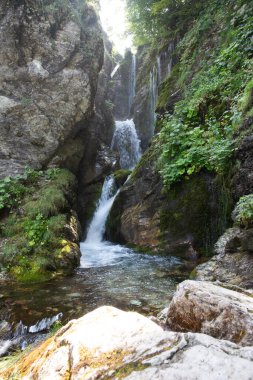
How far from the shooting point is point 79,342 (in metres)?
2.01

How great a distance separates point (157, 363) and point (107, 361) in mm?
367

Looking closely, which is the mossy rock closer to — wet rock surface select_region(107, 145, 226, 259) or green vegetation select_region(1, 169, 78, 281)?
green vegetation select_region(1, 169, 78, 281)

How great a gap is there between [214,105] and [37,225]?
242 inches

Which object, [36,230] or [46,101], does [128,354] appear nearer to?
[36,230]

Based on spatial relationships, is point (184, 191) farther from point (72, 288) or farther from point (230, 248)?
point (72, 288)

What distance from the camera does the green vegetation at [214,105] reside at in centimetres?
684

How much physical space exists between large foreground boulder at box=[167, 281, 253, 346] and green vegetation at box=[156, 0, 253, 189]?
4.40m

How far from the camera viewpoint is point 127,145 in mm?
18234

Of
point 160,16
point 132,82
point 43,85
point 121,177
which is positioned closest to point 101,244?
point 121,177

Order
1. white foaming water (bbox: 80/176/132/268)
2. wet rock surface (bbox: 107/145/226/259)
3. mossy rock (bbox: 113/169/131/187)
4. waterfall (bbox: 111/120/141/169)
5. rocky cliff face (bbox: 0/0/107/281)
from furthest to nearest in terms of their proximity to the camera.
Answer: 1. waterfall (bbox: 111/120/141/169)
2. mossy rock (bbox: 113/169/131/187)
3. rocky cliff face (bbox: 0/0/107/281)
4. white foaming water (bbox: 80/176/132/268)
5. wet rock surface (bbox: 107/145/226/259)

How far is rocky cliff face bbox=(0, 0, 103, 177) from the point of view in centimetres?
1141

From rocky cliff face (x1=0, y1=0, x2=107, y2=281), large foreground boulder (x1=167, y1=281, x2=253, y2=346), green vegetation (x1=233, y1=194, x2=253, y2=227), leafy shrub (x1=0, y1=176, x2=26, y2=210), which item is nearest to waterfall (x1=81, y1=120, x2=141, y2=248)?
rocky cliff face (x1=0, y1=0, x2=107, y2=281)

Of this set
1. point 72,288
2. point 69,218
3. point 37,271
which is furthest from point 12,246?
point 72,288

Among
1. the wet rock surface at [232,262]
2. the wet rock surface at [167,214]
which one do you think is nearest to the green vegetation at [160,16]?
the wet rock surface at [167,214]
